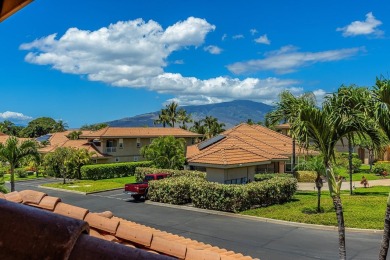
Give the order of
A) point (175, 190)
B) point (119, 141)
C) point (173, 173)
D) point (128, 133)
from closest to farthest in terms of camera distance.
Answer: point (175, 190) < point (173, 173) < point (119, 141) < point (128, 133)

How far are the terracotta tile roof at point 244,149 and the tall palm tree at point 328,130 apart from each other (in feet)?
54.2

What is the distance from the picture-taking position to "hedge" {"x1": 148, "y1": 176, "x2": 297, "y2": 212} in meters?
24.0

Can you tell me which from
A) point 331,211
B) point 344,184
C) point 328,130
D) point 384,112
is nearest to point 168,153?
point 344,184

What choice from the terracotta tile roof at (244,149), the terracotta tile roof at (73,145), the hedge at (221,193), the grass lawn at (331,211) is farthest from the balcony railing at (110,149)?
the grass lawn at (331,211)

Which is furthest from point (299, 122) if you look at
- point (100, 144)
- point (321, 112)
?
point (100, 144)

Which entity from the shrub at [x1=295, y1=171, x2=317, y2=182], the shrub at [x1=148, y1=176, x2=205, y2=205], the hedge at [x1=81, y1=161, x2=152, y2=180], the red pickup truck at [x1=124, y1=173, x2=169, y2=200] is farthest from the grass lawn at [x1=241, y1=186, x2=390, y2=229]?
the hedge at [x1=81, y1=161, x2=152, y2=180]

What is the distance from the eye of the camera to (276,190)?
2631 centimetres

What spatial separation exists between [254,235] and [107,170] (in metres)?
29.4

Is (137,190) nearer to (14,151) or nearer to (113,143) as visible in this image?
(14,151)

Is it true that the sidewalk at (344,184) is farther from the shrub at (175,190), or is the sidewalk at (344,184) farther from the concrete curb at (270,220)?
the concrete curb at (270,220)

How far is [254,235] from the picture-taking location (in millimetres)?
18547

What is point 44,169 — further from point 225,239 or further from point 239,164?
point 225,239

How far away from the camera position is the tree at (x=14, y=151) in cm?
2656

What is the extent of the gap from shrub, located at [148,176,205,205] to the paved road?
1.28 metres
